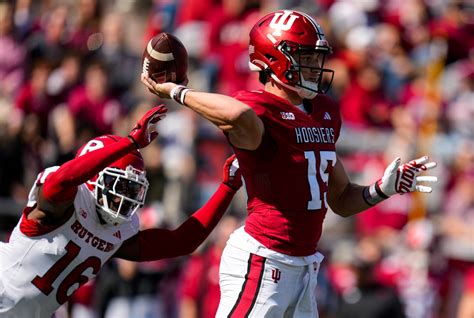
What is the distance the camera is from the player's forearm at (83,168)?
17.1 ft

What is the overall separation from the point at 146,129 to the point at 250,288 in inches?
35.4

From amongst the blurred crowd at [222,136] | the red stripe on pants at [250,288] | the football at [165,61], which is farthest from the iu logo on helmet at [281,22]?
the blurred crowd at [222,136]

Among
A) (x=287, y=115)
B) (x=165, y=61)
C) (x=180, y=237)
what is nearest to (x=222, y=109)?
(x=287, y=115)

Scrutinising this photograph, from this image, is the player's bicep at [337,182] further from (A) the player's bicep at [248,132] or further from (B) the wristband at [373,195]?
(A) the player's bicep at [248,132]

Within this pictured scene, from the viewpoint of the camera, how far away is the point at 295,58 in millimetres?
5367

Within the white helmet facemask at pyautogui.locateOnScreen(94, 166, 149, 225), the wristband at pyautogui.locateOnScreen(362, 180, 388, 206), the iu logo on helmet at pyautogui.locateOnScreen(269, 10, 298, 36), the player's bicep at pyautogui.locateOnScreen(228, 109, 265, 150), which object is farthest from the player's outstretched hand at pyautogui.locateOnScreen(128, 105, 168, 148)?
the wristband at pyautogui.locateOnScreen(362, 180, 388, 206)

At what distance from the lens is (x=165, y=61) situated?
5.41 meters

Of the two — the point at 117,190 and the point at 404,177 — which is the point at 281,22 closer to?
the point at 404,177

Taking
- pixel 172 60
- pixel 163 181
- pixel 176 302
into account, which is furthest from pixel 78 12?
pixel 172 60

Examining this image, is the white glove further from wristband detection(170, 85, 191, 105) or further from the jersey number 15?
wristband detection(170, 85, 191, 105)

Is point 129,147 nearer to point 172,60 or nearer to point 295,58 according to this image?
point 172,60

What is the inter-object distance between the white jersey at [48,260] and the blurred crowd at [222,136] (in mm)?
3145

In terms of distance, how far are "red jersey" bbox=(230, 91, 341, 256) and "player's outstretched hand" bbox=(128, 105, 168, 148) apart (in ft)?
1.35

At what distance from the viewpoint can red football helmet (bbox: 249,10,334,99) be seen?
5.36 metres
